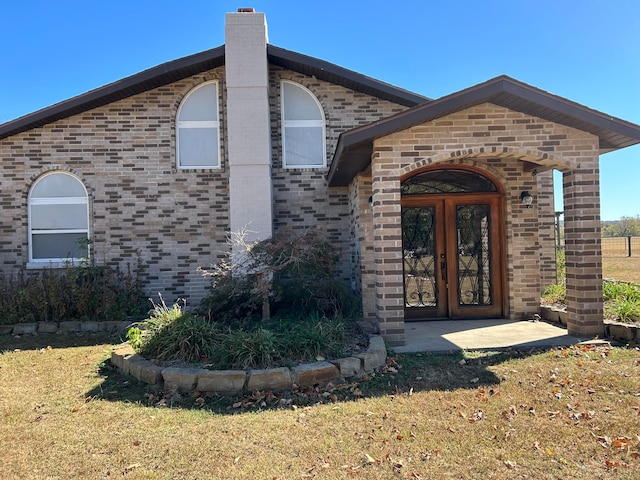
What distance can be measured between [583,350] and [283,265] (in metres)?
4.31

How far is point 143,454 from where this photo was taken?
3.31 metres

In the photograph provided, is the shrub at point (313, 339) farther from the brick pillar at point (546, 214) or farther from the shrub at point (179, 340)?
the brick pillar at point (546, 214)

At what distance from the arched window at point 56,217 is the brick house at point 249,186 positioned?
0.08ft

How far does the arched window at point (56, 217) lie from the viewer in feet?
30.3

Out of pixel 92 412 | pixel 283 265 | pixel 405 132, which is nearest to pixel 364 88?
pixel 405 132

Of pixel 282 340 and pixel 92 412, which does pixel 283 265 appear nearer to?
pixel 282 340

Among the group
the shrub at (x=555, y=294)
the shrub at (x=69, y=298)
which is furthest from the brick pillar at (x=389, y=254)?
the shrub at (x=69, y=298)

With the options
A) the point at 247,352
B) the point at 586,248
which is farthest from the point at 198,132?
the point at 586,248

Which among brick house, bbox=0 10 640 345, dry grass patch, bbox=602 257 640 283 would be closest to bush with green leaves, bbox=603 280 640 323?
brick house, bbox=0 10 640 345

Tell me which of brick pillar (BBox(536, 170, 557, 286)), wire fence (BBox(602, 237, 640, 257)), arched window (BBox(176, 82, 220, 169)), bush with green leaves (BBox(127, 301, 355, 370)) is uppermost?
arched window (BBox(176, 82, 220, 169))

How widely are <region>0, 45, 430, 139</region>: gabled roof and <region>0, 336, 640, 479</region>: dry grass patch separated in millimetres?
5826

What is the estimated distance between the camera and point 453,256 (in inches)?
309

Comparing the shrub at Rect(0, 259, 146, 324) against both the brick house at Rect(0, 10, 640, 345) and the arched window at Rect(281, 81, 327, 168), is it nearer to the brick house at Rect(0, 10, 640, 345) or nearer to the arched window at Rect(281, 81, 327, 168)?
the brick house at Rect(0, 10, 640, 345)

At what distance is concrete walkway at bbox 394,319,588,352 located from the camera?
591 centimetres
